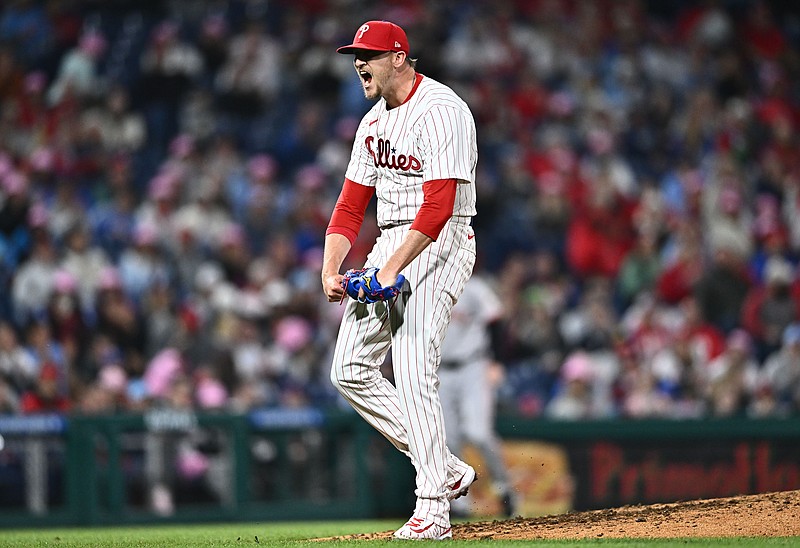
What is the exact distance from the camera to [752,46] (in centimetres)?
1523

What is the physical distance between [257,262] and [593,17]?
5.33 m

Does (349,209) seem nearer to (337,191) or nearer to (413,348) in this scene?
(413,348)

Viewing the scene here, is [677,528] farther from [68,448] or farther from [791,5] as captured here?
[791,5]

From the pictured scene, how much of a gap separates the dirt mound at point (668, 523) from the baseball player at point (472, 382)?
10.3ft

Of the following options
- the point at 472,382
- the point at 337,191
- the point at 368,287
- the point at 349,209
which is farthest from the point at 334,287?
the point at 337,191

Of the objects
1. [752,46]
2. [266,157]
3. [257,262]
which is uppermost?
[752,46]

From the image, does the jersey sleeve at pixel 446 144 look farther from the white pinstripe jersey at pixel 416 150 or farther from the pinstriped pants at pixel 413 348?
the pinstriped pants at pixel 413 348

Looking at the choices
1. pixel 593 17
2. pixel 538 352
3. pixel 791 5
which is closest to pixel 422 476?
pixel 538 352

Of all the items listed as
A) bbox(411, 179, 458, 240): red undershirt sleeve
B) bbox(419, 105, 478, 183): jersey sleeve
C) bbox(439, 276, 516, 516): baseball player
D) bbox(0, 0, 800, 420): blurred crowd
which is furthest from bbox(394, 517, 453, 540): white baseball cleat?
bbox(0, 0, 800, 420): blurred crowd

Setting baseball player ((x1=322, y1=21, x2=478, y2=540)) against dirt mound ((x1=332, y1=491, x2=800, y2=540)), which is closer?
baseball player ((x1=322, y1=21, x2=478, y2=540))

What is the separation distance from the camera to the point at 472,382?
9.80 m

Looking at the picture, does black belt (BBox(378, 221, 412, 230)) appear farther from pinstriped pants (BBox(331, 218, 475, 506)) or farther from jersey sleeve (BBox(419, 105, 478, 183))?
jersey sleeve (BBox(419, 105, 478, 183))

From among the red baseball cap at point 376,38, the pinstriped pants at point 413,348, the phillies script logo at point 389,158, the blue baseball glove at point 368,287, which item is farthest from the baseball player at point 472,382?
the red baseball cap at point 376,38

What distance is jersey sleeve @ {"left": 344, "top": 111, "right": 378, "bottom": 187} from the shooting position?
5.62 metres
